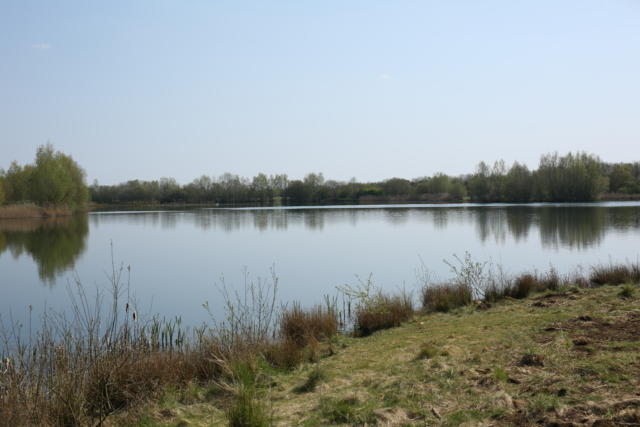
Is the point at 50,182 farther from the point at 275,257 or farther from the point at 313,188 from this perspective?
the point at 313,188

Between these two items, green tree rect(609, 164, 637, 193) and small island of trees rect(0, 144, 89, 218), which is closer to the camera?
small island of trees rect(0, 144, 89, 218)

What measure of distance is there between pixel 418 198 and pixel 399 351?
101 m

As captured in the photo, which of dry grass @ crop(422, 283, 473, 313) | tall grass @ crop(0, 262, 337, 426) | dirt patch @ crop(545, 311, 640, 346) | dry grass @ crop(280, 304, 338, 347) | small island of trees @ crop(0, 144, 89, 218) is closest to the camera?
tall grass @ crop(0, 262, 337, 426)

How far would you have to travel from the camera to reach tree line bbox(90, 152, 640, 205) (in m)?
76.2

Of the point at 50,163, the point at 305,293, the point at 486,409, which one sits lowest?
the point at 305,293

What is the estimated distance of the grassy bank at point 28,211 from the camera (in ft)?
182

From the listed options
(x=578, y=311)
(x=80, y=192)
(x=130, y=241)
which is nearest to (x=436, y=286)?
(x=578, y=311)

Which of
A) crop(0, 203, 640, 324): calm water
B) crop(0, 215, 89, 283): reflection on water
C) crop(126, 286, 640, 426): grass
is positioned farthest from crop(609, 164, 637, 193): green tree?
crop(126, 286, 640, 426): grass

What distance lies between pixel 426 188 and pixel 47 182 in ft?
251

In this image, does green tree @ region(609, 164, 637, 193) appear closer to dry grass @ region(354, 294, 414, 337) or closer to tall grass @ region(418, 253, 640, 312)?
tall grass @ region(418, 253, 640, 312)

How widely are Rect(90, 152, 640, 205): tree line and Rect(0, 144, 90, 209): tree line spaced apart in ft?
171

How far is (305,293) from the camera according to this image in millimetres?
13531

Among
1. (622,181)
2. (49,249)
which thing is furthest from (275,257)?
(622,181)

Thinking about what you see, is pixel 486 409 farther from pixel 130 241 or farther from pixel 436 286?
pixel 130 241
